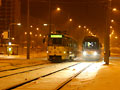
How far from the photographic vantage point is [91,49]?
44.2 m

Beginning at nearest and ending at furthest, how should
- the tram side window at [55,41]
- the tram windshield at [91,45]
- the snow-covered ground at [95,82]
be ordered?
the snow-covered ground at [95,82], the tram side window at [55,41], the tram windshield at [91,45]

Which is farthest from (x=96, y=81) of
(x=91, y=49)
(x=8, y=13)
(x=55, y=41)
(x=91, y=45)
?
(x=8, y=13)

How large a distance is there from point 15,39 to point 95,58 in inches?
3576

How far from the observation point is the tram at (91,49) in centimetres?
4378

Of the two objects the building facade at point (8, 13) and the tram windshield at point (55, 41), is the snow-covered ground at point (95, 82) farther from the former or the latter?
the building facade at point (8, 13)

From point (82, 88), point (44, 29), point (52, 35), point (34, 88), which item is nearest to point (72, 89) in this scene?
point (82, 88)

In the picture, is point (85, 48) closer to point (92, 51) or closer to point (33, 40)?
point (92, 51)

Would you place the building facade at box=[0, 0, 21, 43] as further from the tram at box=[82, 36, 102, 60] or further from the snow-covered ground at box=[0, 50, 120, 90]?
the snow-covered ground at box=[0, 50, 120, 90]

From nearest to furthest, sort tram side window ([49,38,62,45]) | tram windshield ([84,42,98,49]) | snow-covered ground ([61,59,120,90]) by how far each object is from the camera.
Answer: snow-covered ground ([61,59,120,90]) → tram side window ([49,38,62,45]) → tram windshield ([84,42,98,49])

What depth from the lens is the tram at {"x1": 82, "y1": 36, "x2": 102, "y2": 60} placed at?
43.8 meters

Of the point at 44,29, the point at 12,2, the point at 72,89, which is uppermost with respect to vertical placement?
the point at 12,2

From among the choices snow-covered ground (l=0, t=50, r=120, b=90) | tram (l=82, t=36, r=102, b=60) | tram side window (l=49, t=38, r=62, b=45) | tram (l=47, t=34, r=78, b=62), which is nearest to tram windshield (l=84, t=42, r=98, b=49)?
tram (l=82, t=36, r=102, b=60)

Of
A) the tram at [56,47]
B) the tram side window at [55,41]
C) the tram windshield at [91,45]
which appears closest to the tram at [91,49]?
the tram windshield at [91,45]

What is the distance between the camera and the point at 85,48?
44875 mm
